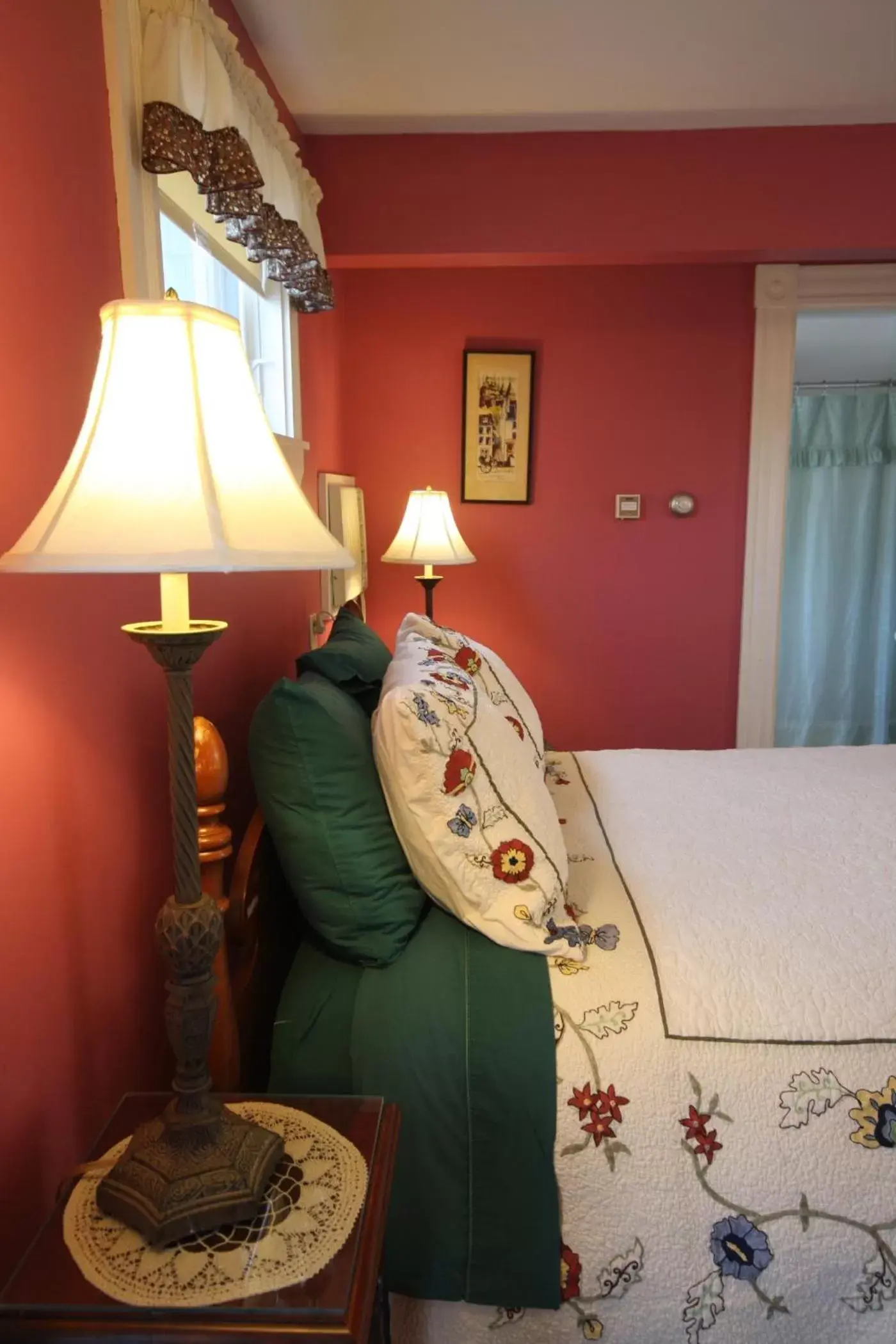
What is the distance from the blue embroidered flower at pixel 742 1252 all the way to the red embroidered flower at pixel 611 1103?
181 mm

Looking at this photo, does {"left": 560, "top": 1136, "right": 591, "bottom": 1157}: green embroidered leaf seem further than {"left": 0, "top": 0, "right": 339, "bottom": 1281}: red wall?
Yes

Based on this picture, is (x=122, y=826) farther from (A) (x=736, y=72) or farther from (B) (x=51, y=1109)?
(A) (x=736, y=72)

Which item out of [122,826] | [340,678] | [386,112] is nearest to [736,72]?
[386,112]

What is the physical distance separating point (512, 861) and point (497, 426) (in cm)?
216

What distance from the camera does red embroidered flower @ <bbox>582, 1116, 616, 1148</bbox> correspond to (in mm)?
1091

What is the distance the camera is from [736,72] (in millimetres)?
2061

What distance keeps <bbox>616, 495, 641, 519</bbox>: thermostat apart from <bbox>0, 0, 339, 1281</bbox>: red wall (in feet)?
7.38

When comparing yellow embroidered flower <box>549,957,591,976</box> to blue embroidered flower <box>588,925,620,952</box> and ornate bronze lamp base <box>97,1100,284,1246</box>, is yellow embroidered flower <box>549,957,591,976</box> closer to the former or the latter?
blue embroidered flower <box>588,925,620,952</box>

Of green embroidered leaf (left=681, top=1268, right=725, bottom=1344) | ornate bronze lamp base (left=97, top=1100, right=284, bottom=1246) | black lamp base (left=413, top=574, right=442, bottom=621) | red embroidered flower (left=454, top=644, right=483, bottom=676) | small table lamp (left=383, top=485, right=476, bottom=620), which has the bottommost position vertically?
green embroidered leaf (left=681, top=1268, right=725, bottom=1344)

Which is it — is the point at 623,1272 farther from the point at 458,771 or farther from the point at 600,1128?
the point at 458,771

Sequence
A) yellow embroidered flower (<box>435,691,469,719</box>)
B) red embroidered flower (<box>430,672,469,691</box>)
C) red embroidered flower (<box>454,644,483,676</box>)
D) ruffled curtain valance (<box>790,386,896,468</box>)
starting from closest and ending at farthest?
yellow embroidered flower (<box>435,691,469,719</box>) → red embroidered flower (<box>430,672,469,691</box>) → red embroidered flower (<box>454,644,483,676</box>) → ruffled curtain valance (<box>790,386,896,468</box>)

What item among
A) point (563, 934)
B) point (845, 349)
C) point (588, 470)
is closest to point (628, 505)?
point (588, 470)

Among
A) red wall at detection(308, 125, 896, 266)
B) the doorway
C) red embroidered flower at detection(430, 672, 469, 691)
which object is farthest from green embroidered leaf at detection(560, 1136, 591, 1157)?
the doorway

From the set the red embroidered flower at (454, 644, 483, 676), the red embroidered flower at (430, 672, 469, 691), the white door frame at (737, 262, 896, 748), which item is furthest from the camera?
the white door frame at (737, 262, 896, 748)
